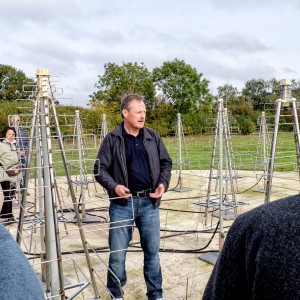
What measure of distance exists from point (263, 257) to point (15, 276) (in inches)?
20.3

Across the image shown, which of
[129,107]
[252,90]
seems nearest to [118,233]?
[129,107]

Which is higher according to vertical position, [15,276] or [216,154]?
[15,276]

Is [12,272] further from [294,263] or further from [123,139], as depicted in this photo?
[123,139]

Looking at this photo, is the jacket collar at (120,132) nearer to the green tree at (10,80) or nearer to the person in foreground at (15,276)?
the person in foreground at (15,276)

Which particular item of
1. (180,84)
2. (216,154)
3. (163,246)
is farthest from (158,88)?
(163,246)

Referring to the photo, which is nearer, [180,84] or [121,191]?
[121,191]

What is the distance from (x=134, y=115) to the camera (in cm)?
321

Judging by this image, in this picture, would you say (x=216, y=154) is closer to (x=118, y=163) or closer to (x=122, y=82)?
(x=118, y=163)

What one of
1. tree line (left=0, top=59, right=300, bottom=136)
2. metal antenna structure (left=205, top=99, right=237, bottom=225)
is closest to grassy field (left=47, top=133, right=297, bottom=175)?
metal antenna structure (left=205, top=99, right=237, bottom=225)

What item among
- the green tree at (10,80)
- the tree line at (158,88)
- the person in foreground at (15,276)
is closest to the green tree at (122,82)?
the tree line at (158,88)

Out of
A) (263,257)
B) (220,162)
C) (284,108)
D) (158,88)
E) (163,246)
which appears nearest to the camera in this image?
(263,257)

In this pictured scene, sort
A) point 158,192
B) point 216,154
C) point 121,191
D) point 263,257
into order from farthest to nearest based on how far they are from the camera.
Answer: point 216,154 → point 158,192 → point 121,191 → point 263,257

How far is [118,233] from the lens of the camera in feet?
10.3

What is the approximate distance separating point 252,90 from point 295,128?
51.9 m
